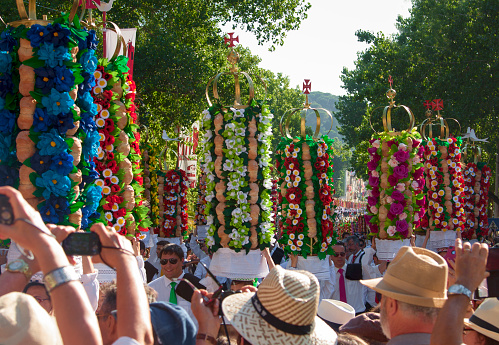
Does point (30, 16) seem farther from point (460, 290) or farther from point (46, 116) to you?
point (460, 290)

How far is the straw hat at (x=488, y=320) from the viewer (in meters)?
3.21

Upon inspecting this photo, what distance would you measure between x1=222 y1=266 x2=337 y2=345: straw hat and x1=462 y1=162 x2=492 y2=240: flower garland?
11049mm

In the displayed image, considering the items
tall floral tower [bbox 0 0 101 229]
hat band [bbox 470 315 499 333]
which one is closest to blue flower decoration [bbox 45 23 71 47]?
tall floral tower [bbox 0 0 101 229]

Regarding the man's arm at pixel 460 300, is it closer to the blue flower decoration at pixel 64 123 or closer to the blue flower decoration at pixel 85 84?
the blue flower decoration at pixel 64 123

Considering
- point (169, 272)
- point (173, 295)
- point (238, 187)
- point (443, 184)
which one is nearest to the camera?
point (173, 295)

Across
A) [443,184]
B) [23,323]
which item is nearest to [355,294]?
[443,184]

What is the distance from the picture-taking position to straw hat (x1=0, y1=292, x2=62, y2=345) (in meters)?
1.96

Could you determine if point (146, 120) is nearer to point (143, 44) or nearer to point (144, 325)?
point (143, 44)

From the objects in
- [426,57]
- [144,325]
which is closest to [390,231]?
[144,325]

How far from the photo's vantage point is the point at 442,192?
10.8 meters

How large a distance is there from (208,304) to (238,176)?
13.5 ft

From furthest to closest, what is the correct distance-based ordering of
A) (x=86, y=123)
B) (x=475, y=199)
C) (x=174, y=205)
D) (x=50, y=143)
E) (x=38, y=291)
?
(x=475, y=199) < (x=174, y=205) < (x=86, y=123) < (x=50, y=143) < (x=38, y=291)

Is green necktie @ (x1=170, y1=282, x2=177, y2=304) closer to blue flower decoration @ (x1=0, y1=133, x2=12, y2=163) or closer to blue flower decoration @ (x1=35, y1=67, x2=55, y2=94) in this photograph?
blue flower decoration @ (x1=0, y1=133, x2=12, y2=163)

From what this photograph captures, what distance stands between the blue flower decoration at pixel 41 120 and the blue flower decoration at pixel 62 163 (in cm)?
26
